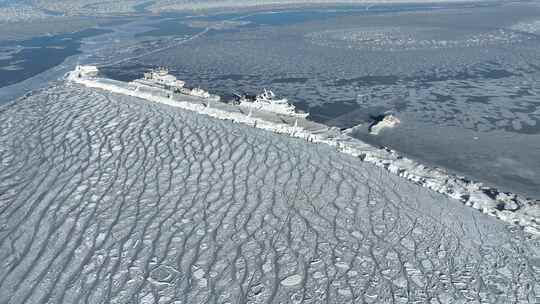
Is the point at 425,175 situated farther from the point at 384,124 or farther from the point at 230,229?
the point at 230,229

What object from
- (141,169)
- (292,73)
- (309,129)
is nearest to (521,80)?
(292,73)

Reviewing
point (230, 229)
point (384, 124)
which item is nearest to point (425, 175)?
point (384, 124)

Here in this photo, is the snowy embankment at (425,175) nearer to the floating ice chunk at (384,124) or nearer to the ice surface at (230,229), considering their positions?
the ice surface at (230,229)

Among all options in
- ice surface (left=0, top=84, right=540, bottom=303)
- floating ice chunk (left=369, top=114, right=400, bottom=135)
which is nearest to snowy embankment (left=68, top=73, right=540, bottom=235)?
ice surface (left=0, top=84, right=540, bottom=303)

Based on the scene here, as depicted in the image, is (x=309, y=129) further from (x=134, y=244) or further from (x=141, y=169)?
(x=134, y=244)

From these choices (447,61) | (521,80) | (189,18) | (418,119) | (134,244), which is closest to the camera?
(134,244)

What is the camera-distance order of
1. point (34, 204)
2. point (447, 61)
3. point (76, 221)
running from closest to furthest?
1. point (76, 221)
2. point (34, 204)
3. point (447, 61)
